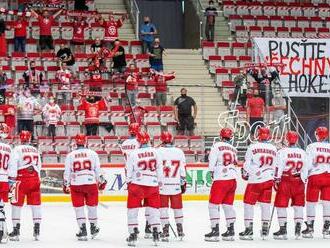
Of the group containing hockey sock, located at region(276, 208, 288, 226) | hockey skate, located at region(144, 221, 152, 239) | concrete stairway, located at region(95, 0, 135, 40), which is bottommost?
hockey skate, located at region(144, 221, 152, 239)

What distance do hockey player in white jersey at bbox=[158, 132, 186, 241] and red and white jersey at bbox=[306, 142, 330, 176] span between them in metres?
2.14

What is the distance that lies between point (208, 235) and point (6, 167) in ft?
10.8

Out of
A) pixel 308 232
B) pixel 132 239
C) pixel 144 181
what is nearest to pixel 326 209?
pixel 308 232

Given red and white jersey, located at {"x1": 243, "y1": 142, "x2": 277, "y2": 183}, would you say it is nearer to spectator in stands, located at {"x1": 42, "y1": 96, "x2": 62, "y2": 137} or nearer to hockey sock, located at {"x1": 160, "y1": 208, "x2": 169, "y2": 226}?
hockey sock, located at {"x1": 160, "y1": 208, "x2": 169, "y2": 226}

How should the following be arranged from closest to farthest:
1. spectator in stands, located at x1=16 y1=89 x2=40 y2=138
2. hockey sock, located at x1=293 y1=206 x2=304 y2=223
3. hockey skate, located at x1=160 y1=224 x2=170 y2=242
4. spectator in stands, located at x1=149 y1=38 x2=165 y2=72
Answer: hockey skate, located at x1=160 y1=224 x2=170 y2=242 → hockey sock, located at x1=293 y1=206 x2=304 y2=223 → spectator in stands, located at x1=16 y1=89 x2=40 y2=138 → spectator in stands, located at x1=149 y1=38 x2=165 y2=72

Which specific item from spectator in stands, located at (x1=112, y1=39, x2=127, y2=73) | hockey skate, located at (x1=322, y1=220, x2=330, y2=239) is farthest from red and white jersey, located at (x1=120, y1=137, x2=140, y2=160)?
spectator in stands, located at (x1=112, y1=39, x2=127, y2=73)

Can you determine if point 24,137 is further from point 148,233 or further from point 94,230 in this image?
point 148,233

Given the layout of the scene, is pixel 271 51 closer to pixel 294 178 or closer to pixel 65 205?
pixel 65 205

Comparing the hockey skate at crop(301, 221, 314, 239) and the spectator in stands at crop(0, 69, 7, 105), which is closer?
the hockey skate at crop(301, 221, 314, 239)

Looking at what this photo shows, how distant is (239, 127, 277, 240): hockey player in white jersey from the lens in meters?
16.6

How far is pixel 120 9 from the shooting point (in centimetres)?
3186

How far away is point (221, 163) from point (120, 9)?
52.7ft

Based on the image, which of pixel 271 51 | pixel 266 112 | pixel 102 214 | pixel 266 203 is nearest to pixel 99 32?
pixel 271 51

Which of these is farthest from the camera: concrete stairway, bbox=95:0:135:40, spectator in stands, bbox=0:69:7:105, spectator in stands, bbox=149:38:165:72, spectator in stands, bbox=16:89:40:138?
concrete stairway, bbox=95:0:135:40
